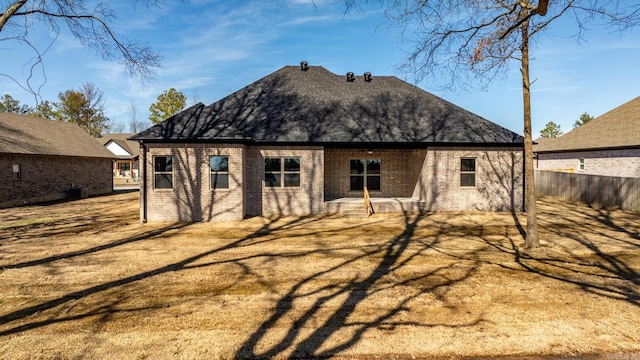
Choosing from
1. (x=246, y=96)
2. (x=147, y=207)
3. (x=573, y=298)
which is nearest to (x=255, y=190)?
(x=147, y=207)

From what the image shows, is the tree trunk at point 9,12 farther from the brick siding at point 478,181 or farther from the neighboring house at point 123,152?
the neighboring house at point 123,152

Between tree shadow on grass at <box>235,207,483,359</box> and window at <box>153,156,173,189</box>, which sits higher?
window at <box>153,156,173,189</box>

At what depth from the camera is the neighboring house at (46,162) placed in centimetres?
2044

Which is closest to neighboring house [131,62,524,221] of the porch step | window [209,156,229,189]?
window [209,156,229,189]

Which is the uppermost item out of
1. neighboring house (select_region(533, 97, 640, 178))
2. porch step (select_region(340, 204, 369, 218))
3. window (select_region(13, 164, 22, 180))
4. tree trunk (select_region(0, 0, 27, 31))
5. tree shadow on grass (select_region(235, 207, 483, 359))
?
tree trunk (select_region(0, 0, 27, 31))

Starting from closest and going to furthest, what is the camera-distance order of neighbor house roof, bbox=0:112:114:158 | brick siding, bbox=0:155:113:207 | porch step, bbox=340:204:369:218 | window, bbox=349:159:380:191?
porch step, bbox=340:204:369:218, window, bbox=349:159:380:191, brick siding, bbox=0:155:113:207, neighbor house roof, bbox=0:112:114:158

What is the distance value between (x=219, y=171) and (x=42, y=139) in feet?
65.0

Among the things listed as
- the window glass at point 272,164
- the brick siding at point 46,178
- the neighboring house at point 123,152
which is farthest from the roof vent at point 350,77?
the neighboring house at point 123,152

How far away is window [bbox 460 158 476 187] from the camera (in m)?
16.5

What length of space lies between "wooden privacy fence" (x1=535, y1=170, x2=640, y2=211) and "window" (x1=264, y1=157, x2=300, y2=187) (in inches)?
673

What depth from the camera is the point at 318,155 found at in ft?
51.2

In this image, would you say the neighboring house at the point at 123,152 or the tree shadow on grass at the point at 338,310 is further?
the neighboring house at the point at 123,152

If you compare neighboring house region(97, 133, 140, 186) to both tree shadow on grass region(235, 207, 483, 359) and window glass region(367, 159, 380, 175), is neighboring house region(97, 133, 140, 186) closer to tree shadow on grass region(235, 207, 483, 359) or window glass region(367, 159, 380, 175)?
window glass region(367, 159, 380, 175)

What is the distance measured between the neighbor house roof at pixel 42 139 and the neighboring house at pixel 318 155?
14.2m
